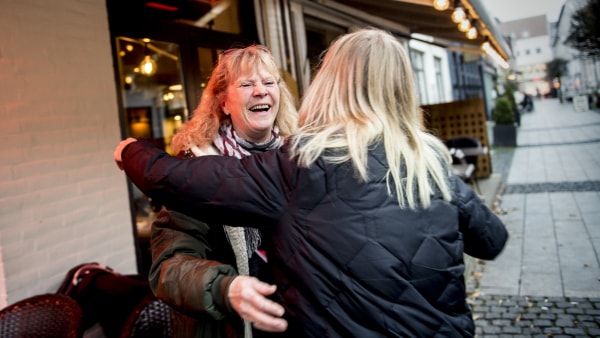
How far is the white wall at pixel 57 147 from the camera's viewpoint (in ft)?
9.80

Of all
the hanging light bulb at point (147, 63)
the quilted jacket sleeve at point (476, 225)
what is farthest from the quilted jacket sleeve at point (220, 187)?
the hanging light bulb at point (147, 63)

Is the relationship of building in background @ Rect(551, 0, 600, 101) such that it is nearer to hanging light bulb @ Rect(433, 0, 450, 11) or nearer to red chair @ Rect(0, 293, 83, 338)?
hanging light bulb @ Rect(433, 0, 450, 11)

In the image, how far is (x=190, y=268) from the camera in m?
1.46

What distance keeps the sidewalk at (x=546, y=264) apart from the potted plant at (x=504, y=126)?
6.50 m

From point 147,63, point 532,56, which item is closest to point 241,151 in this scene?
point 147,63

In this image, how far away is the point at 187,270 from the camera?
145 centimetres

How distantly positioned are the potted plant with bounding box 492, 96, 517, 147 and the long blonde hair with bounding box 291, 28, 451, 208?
16718 mm

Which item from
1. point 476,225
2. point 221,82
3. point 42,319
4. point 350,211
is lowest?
point 42,319

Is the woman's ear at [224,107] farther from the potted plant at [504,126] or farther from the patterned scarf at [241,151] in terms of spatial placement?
the potted plant at [504,126]

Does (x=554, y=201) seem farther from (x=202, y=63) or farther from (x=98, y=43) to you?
(x=98, y=43)

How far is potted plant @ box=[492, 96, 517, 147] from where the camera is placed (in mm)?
16594

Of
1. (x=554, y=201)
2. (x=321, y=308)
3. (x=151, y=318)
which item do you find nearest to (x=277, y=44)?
(x=151, y=318)

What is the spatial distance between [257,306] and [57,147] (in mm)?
2657

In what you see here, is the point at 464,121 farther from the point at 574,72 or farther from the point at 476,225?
the point at 574,72
